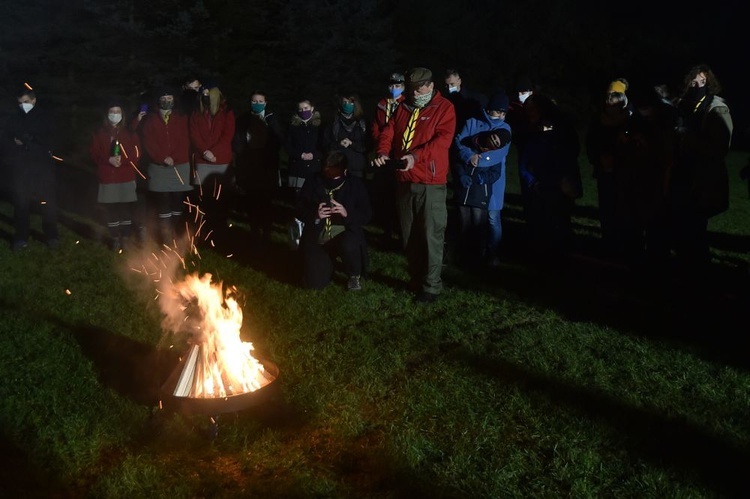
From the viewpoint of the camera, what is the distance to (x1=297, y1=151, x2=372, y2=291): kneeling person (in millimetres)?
8305

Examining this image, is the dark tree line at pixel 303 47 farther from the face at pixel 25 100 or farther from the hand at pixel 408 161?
the hand at pixel 408 161

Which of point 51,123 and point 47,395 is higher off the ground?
point 51,123

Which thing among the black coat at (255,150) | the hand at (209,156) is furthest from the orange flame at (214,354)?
the black coat at (255,150)

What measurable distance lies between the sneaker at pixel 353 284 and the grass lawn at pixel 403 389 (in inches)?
3.8

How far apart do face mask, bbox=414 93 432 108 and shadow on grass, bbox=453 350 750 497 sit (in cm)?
285

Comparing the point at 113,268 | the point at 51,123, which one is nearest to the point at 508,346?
the point at 113,268

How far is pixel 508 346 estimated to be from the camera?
263 inches

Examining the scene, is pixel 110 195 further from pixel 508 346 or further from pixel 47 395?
pixel 508 346

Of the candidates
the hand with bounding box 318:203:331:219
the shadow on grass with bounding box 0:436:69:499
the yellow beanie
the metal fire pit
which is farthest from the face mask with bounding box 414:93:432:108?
the shadow on grass with bounding box 0:436:69:499

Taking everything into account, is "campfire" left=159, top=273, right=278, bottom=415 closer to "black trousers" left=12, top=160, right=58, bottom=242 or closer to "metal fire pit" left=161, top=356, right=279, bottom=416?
"metal fire pit" left=161, top=356, right=279, bottom=416

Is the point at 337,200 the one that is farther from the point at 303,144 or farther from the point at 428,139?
the point at 303,144

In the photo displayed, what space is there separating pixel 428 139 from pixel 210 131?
145 inches

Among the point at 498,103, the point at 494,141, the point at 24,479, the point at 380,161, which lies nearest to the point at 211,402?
the point at 24,479

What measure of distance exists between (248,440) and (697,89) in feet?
19.7
